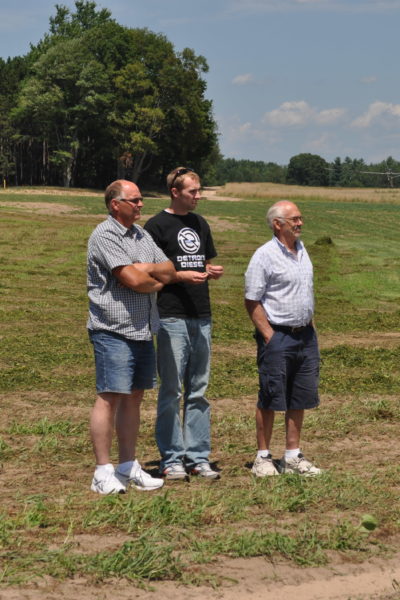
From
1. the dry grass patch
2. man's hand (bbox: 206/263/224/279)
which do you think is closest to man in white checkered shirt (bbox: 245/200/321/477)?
man's hand (bbox: 206/263/224/279)

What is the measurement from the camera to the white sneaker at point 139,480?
6191mm

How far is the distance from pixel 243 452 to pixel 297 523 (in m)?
1.93

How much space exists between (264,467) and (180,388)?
0.83m

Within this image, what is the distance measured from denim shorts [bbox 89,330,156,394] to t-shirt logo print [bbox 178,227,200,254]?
0.77m

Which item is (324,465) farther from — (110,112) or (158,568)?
(110,112)

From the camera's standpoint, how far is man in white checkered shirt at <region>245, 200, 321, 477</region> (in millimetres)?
6488

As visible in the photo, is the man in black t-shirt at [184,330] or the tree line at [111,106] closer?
the man in black t-shirt at [184,330]

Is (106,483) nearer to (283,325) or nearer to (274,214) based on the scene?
(283,325)

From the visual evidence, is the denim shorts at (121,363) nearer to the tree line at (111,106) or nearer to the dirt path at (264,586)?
the dirt path at (264,586)

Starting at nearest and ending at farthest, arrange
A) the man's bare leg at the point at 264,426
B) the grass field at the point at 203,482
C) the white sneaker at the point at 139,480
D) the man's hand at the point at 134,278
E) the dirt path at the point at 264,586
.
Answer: the dirt path at the point at 264,586 → the grass field at the point at 203,482 → the man's hand at the point at 134,278 → the white sneaker at the point at 139,480 → the man's bare leg at the point at 264,426

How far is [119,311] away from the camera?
A: 6004 mm

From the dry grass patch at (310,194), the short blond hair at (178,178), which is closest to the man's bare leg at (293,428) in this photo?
the short blond hair at (178,178)

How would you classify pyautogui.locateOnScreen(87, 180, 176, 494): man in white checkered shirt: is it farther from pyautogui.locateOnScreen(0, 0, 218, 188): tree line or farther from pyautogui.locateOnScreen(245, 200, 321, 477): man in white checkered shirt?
pyautogui.locateOnScreen(0, 0, 218, 188): tree line

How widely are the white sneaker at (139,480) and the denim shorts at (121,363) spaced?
58 centimetres
